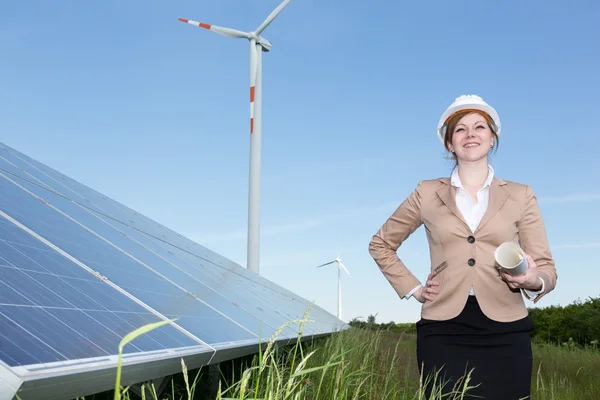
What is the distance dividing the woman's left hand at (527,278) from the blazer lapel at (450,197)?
0.59 meters

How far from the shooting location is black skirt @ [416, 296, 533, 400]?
16.6ft

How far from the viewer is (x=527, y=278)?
4738 millimetres

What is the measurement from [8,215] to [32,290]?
1776 mm

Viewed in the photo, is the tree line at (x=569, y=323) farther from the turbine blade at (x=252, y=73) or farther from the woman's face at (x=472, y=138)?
the woman's face at (x=472, y=138)

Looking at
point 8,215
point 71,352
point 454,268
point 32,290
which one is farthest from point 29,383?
point 454,268

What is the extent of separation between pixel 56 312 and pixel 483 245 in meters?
3.23

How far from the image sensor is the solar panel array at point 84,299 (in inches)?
122

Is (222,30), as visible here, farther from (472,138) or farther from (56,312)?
(56,312)

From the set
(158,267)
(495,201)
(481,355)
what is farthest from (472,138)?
(158,267)

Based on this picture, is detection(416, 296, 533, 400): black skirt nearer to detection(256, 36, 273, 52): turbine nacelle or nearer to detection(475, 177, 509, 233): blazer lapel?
detection(475, 177, 509, 233): blazer lapel

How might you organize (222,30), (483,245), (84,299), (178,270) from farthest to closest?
(222,30), (178,270), (483,245), (84,299)

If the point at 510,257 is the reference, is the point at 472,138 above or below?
above

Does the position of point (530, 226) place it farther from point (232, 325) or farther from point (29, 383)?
point (29, 383)

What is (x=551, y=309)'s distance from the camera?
1104 inches
